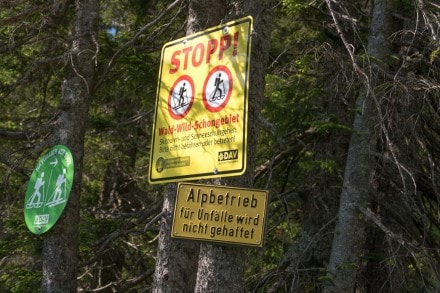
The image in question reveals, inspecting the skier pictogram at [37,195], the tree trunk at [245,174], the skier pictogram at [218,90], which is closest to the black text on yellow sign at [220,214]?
the tree trunk at [245,174]

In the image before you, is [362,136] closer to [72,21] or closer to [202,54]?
[202,54]

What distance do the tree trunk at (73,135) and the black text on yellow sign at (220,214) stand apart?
4.16 meters

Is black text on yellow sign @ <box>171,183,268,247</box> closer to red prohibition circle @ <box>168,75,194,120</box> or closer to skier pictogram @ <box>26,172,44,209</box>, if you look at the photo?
red prohibition circle @ <box>168,75,194,120</box>

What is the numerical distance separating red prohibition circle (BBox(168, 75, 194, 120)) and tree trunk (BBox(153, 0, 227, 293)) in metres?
1.36

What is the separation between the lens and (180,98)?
4.06m

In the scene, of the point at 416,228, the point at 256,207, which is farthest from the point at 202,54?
the point at 416,228

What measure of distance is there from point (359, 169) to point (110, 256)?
5.10 m

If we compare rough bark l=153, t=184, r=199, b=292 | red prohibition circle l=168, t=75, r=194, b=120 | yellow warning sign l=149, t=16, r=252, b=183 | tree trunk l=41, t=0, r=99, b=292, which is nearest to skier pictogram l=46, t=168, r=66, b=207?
tree trunk l=41, t=0, r=99, b=292

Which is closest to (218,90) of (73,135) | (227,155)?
(227,155)

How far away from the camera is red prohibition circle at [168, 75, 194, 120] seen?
157 inches

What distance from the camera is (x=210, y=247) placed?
411 cm

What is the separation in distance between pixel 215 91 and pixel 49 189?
3.39m

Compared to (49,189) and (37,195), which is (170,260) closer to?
(49,189)

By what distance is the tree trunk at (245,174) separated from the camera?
13.4 ft
